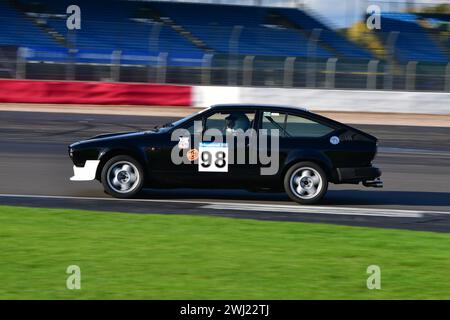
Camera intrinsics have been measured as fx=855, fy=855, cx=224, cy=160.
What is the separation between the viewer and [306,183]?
37.7 feet

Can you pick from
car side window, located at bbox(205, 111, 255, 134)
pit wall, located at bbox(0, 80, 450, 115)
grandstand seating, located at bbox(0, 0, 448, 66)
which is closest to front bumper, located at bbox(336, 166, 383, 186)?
car side window, located at bbox(205, 111, 255, 134)

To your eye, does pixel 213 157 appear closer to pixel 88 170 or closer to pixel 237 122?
pixel 237 122

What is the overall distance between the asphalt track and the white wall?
9.63m

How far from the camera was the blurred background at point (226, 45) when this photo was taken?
29.1m

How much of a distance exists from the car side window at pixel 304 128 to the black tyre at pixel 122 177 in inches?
81.5

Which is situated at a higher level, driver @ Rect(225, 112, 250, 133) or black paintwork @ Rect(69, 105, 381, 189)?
driver @ Rect(225, 112, 250, 133)

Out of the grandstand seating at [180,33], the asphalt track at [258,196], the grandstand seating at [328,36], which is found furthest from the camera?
the grandstand seating at [328,36]

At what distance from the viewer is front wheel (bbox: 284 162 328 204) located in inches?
448

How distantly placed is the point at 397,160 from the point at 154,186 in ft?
24.8

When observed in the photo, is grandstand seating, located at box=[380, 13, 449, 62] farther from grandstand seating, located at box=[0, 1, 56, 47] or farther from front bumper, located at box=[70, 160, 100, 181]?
front bumper, located at box=[70, 160, 100, 181]

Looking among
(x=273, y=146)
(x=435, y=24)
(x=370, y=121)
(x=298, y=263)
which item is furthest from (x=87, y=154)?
(x=435, y=24)

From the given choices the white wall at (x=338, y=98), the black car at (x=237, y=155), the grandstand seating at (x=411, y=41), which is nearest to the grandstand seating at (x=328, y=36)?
the grandstand seating at (x=411, y=41)

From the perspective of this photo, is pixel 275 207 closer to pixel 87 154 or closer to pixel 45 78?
pixel 87 154

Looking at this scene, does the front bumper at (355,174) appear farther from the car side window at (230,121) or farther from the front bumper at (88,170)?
the front bumper at (88,170)
